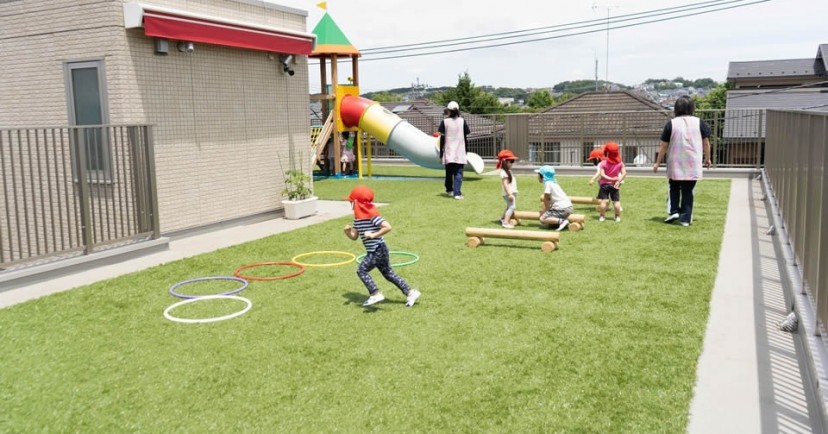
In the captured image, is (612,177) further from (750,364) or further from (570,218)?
(750,364)

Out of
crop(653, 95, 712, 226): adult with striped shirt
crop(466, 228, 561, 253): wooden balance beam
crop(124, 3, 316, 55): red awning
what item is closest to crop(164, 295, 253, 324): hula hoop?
crop(466, 228, 561, 253): wooden balance beam

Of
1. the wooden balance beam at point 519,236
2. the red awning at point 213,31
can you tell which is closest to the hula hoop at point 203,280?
the wooden balance beam at point 519,236

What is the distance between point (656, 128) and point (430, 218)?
1230cm

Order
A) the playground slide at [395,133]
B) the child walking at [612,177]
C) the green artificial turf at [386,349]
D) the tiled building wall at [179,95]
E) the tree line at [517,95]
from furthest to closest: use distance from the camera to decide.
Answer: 1. the tree line at [517,95]
2. the playground slide at [395,133]
3. the child walking at [612,177]
4. the tiled building wall at [179,95]
5. the green artificial turf at [386,349]

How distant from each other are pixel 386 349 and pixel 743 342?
2.93 m

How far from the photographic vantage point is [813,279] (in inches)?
210

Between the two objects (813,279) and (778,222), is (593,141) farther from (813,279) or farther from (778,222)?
(813,279)

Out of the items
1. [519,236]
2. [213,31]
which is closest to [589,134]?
[519,236]

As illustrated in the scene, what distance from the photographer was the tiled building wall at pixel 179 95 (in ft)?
31.5

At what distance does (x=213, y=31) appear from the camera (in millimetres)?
10688

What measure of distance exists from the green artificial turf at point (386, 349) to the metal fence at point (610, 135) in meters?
11.2

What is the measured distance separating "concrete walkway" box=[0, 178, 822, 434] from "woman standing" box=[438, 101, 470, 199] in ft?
18.9

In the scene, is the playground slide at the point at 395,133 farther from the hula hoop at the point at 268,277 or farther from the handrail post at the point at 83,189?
the handrail post at the point at 83,189

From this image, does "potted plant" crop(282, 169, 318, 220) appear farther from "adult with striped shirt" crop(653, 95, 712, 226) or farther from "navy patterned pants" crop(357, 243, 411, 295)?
"adult with striped shirt" crop(653, 95, 712, 226)
